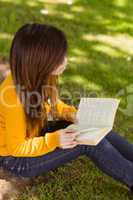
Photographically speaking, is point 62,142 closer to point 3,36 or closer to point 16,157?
point 16,157

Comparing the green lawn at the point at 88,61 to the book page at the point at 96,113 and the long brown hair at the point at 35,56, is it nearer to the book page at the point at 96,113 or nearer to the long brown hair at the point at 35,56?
the book page at the point at 96,113

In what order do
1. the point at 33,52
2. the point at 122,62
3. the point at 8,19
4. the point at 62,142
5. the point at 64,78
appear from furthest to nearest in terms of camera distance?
the point at 8,19 → the point at 122,62 → the point at 64,78 → the point at 62,142 → the point at 33,52

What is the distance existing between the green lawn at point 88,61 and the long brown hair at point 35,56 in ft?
2.35

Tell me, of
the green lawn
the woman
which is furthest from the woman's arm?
the green lawn

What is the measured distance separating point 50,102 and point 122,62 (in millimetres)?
1729

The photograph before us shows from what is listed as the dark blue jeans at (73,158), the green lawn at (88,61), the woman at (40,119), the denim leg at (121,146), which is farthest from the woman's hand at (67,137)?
the green lawn at (88,61)

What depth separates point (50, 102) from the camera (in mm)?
2631

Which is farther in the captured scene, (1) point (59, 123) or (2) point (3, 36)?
(2) point (3, 36)

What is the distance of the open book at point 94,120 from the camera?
2.51m

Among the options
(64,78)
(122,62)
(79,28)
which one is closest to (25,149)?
(64,78)

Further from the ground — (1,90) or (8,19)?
(1,90)

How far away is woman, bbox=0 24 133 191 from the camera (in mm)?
2365

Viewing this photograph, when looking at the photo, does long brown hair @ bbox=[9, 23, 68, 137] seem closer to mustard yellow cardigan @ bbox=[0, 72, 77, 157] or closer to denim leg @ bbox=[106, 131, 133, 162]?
mustard yellow cardigan @ bbox=[0, 72, 77, 157]

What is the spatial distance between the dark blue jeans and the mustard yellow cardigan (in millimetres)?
62
